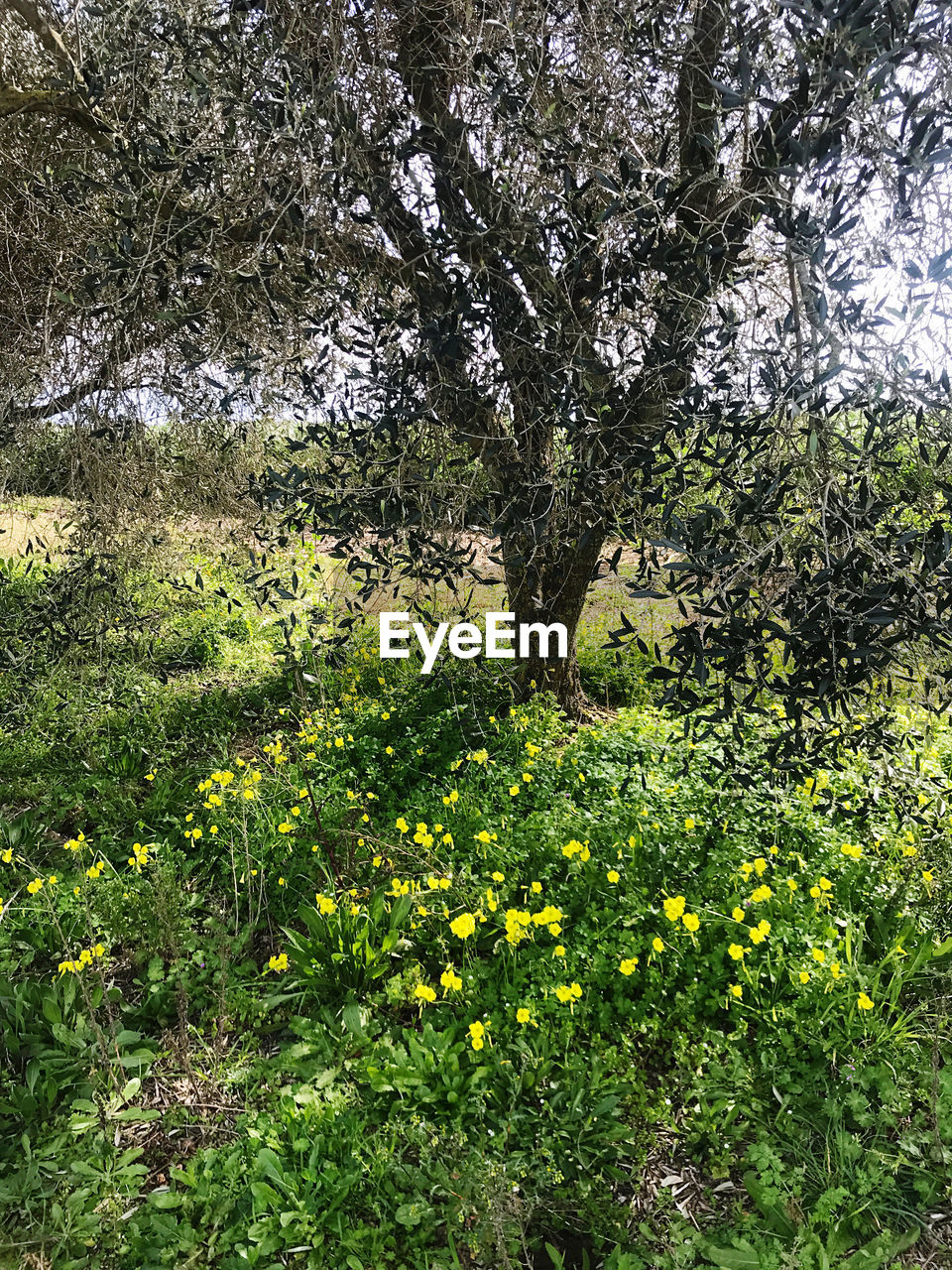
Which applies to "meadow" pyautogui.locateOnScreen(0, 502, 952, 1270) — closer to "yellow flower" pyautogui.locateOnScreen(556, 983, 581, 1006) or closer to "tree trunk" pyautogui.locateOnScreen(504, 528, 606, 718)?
"yellow flower" pyautogui.locateOnScreen(556, 983, 581, 1006)

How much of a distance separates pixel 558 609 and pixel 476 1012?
2680 mm

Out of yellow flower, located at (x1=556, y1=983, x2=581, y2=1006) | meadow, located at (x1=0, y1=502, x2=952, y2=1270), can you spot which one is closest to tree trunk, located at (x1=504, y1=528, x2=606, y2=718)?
meadow, located at (x1=0, y1=502, x2=952, y2=1270)

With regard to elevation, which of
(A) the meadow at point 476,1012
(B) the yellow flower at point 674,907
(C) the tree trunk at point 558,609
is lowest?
(A) the meadow at point 476,1012

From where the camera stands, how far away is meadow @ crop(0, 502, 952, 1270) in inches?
82.7

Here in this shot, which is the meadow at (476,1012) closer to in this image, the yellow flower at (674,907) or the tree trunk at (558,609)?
the yellow flower at (674,907)

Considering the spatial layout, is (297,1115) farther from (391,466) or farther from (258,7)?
(258,7)

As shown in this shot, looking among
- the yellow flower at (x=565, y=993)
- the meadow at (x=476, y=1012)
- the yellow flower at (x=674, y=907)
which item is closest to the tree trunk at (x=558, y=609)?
the meadow at (x=476, y=1012)

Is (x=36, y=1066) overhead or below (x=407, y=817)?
below

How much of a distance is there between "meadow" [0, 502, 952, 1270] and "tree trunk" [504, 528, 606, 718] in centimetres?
80

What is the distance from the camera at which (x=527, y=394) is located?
281cm

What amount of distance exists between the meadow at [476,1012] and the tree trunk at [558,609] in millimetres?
804

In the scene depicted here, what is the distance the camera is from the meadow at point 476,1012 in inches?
82.7

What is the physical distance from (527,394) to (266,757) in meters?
2.92

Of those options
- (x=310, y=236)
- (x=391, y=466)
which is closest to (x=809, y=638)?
(x=391, y=466)
